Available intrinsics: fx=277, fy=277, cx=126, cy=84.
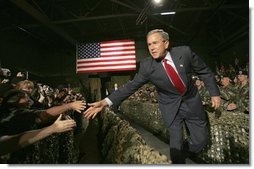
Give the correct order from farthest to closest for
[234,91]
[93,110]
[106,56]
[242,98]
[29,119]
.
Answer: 1. [106,56]
2. [234,91]
3. [242,98]
4. [29,119]
5. [93,110]

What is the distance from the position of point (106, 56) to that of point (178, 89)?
2.83ft

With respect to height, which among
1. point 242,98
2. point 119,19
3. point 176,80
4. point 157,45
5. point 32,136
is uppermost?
point 119,19

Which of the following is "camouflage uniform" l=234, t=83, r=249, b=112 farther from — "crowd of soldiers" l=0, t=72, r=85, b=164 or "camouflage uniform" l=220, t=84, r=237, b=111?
"crowd of soldiers" l=0, t=72, r=85, b=164

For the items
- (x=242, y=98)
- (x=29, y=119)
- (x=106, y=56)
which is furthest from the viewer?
(x=106, y=56)

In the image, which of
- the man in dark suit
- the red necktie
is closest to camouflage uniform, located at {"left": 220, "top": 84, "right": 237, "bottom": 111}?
the man in dark suit

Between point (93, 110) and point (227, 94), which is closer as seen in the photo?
point (93, 110)

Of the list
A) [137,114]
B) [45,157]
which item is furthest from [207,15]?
[137,114]

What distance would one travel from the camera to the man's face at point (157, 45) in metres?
1.46

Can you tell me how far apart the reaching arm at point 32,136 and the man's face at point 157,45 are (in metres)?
0.60

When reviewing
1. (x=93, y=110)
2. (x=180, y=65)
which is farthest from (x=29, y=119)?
(x=180, y=65)

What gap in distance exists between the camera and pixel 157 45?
1.47m

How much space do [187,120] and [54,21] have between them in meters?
Answer: 1.37

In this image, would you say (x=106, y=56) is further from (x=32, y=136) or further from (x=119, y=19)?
(x=32, y=136)

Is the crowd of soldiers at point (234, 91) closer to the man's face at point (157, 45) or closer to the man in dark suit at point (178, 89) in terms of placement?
the man in dark suit at point (178, 89)
